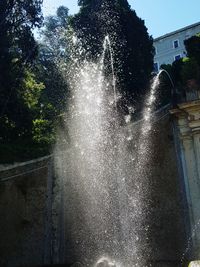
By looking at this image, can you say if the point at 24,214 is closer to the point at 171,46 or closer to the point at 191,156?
the point at 191,156

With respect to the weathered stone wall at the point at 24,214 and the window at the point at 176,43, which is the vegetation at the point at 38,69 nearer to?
the weathered stone wall at the point at 24,214

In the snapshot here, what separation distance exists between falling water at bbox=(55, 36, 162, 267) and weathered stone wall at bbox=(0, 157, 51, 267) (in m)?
0.70

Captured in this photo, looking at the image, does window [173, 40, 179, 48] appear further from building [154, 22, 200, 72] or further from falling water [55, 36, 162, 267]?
falling water [55, 36, 162, 267]

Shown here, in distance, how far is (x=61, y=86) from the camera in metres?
20.4

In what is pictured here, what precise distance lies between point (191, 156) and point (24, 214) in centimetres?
543

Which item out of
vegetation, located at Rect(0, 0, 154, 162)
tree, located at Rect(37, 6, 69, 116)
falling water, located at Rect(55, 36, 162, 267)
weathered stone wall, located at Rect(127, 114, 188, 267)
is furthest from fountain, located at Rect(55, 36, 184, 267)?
tree, located at Rect(37, 6, 69, 116)

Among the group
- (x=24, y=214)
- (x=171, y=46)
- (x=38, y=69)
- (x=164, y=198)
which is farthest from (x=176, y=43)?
(x=24, y=214)

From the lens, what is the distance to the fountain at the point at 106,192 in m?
11.3

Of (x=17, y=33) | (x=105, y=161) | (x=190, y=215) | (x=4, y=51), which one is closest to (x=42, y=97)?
(x=17, y=33)

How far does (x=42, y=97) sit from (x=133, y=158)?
29.9 ft

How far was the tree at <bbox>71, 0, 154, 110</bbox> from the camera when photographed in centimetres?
1703

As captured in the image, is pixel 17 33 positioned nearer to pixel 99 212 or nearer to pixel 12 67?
pixel 12 67

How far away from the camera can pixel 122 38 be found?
1855 cm

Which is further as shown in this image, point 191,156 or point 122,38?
point 122,38
